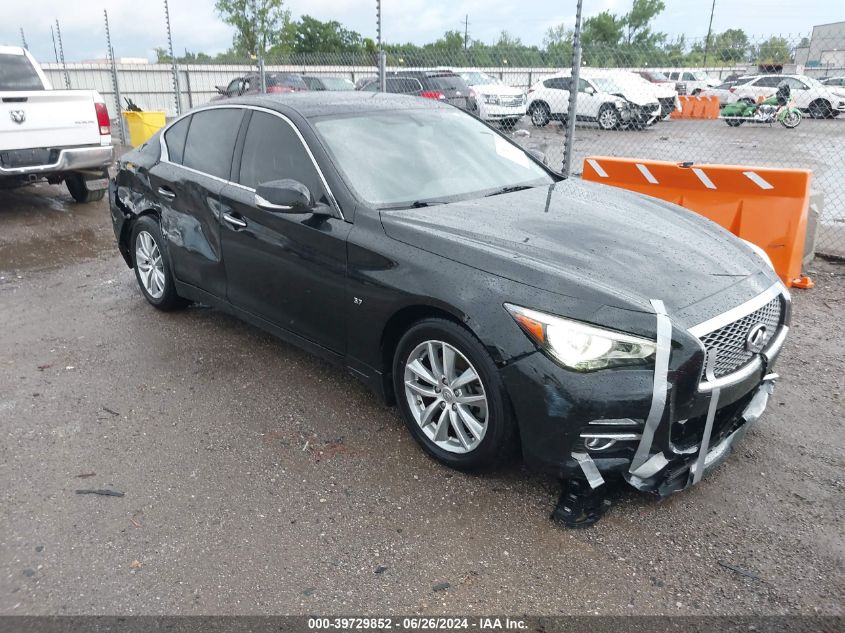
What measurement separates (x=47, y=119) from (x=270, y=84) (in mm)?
11513

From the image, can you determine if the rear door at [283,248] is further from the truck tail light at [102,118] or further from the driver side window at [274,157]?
the truck tail light at [102,118]

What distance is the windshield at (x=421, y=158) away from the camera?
368 centimetres

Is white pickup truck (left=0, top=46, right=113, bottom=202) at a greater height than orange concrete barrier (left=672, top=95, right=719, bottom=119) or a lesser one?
greater

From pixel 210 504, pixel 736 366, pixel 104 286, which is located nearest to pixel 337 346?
pixel 210 504

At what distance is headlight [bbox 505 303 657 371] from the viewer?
8.59 feet

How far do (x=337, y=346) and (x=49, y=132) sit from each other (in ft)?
21.0

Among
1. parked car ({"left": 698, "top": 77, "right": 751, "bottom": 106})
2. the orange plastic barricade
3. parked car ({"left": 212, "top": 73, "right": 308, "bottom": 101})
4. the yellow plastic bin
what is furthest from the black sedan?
parked car ({"left": 698, "top": 77, "right": 751, "bottom": 106})

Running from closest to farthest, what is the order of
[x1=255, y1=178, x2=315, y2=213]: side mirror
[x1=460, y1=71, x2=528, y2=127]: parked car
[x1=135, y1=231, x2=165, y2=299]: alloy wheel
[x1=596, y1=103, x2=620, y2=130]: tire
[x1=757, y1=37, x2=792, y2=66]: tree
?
[x1=255, y1=178, x2=315, y2=213]: side mirror → [x1=135, y1=231, x2=165, y2=299]: alloy wheel → [x1=757, y1=37, x2=792, y2=66]: tree → [x1=460, y1=71, x2=528, y2=127]: parked car → [x1=596, y1=103, x2=620, y2=130]: tire

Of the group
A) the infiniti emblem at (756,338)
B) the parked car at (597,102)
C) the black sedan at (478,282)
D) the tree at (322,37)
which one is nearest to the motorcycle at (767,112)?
the parked car at (597,102)

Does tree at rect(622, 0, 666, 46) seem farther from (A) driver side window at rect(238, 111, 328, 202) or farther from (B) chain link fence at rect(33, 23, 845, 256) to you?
(A) driver side window at rect(238, 111, 328, 202)

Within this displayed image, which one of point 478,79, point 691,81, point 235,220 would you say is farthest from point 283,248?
point 691,81

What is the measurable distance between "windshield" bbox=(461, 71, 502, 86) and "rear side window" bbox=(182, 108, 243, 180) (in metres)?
16.5

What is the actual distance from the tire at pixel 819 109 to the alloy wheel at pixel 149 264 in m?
25.0

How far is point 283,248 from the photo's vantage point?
3.79 m
